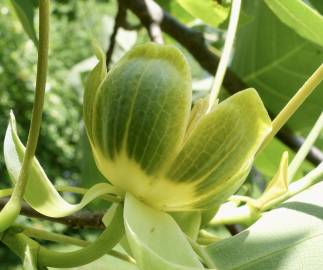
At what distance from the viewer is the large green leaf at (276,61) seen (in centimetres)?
94

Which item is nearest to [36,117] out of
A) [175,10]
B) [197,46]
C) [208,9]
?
[208,9]

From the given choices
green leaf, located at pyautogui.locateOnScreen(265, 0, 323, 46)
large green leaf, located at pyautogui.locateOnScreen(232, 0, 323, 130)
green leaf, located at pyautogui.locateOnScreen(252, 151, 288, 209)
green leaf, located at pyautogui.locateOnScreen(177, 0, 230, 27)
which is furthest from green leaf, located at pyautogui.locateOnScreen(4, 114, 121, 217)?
large green leaf, located at pyautogui.locateOnScreen(232, 0, 323, 130)

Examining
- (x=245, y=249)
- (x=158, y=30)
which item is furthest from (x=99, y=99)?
(x=158, y=30)

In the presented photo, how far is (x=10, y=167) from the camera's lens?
0.49 metres

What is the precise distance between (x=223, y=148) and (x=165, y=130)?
0.13ft

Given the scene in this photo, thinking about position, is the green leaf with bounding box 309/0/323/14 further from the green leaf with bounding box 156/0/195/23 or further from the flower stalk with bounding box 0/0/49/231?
the flower stalk with bounding box 0/0/49/231

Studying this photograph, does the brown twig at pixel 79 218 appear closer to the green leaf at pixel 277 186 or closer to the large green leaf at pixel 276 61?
the green leaf at pixel 277 186

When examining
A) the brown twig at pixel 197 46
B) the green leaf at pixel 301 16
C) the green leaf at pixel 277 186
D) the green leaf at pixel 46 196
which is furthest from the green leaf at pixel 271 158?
the green leaf at pixel 46 196

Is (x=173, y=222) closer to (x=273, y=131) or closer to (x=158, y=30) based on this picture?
(x=273, y=131)

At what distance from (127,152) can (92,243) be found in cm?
6

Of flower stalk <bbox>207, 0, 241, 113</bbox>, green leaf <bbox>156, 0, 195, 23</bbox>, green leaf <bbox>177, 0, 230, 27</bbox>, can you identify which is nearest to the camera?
flower stalk <bbox>207, 0, 241, 113</bbox>

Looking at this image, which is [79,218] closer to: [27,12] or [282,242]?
[282,242]

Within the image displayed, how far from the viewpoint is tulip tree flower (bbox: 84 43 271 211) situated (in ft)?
1.51

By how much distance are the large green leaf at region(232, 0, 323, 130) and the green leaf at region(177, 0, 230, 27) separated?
7 centimetres
